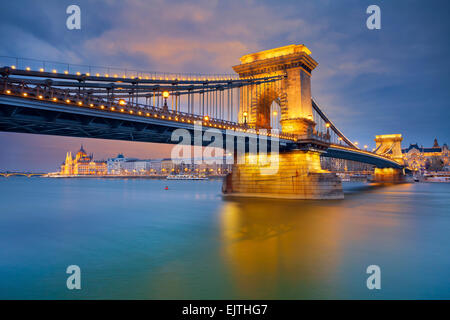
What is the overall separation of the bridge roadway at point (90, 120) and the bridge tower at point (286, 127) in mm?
10266

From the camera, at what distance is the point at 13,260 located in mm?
12320

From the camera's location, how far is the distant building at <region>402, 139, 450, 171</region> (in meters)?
163

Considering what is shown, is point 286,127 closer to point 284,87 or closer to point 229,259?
point 284,87

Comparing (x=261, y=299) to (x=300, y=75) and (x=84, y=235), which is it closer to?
(x=84, y=235)

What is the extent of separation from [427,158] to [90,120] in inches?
7948

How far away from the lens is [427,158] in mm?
172375

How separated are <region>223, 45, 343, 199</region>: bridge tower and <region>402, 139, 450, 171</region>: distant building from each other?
153323mm

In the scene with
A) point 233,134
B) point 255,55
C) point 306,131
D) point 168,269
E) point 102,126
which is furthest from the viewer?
point 255,55

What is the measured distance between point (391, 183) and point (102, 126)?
103 m

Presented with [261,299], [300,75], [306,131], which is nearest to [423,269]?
[261,299]

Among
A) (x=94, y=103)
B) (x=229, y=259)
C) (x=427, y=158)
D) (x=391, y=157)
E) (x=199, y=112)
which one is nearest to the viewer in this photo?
(x=229, y=259)
